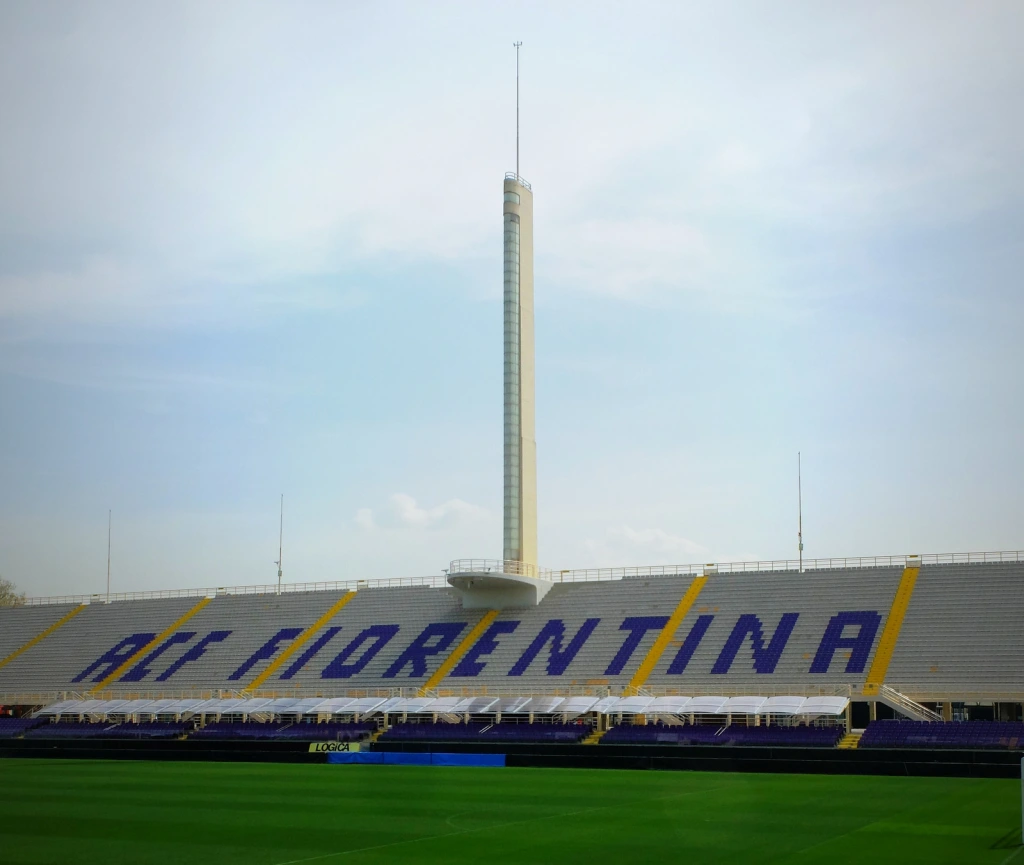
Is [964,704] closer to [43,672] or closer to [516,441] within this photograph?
[516,441]

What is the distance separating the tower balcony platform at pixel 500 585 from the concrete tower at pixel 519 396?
240mm

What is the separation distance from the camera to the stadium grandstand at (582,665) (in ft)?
151

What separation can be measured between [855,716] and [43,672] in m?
44.4

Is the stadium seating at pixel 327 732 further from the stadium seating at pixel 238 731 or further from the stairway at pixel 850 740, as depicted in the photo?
the stairway at pixel 850 740

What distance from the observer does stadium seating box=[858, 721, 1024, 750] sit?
3828 cm

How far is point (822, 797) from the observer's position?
29016 mm

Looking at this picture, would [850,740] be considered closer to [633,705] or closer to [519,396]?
[633,705]

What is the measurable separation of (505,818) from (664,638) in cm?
3043

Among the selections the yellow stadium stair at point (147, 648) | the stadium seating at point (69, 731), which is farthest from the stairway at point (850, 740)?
the yellow stadium stair at point (147, 648)

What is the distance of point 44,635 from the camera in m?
74.2

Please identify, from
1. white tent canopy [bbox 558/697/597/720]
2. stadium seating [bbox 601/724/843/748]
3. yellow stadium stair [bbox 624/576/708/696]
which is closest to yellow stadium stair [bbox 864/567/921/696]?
stadium seating [bbox 601/724/843/748]

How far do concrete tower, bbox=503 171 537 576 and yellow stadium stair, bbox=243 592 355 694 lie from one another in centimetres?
1219

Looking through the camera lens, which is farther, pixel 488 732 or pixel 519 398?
pixel 519 398

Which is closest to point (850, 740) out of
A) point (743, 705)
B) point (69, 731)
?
point (743, 705)
